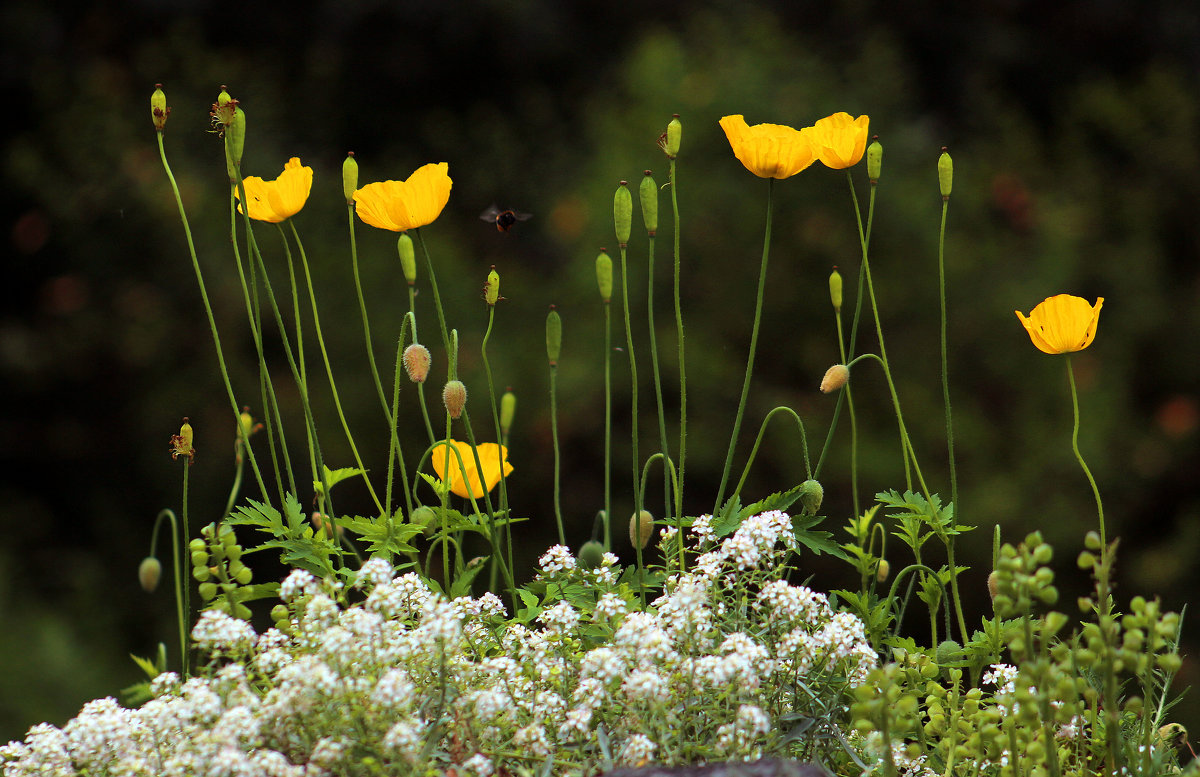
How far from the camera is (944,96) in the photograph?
11.7 ft

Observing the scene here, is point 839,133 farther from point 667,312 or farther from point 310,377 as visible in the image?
point 310,377

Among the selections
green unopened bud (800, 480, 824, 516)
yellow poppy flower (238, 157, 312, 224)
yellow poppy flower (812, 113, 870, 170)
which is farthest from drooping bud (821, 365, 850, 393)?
yellow poppy flower (238, 157, 312, 224)

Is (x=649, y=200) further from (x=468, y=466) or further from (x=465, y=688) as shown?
(x=465, y=688)

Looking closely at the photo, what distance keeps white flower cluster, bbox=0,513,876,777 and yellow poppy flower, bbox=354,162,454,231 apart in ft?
1.14

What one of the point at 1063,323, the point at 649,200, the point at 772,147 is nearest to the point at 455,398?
the point at 649,200

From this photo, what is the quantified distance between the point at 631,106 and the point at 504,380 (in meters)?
0.81

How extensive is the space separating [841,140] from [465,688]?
60 centimetres

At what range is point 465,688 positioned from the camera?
0.91m

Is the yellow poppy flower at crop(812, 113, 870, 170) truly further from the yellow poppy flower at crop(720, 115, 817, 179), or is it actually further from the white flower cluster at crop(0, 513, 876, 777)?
the white flower cluster at crop(0, 513, 876, 777)

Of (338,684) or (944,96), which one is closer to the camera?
(338,684)

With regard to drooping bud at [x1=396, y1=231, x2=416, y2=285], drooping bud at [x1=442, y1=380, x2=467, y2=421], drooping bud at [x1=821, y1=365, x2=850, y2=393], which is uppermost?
drooping bud at [x1=396, y1=231, x2=416, y2=285]

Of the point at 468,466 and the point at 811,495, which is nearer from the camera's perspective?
the point at 811,495

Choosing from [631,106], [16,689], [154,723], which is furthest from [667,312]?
[154,723]

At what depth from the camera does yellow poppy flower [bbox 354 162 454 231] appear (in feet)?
3.61
